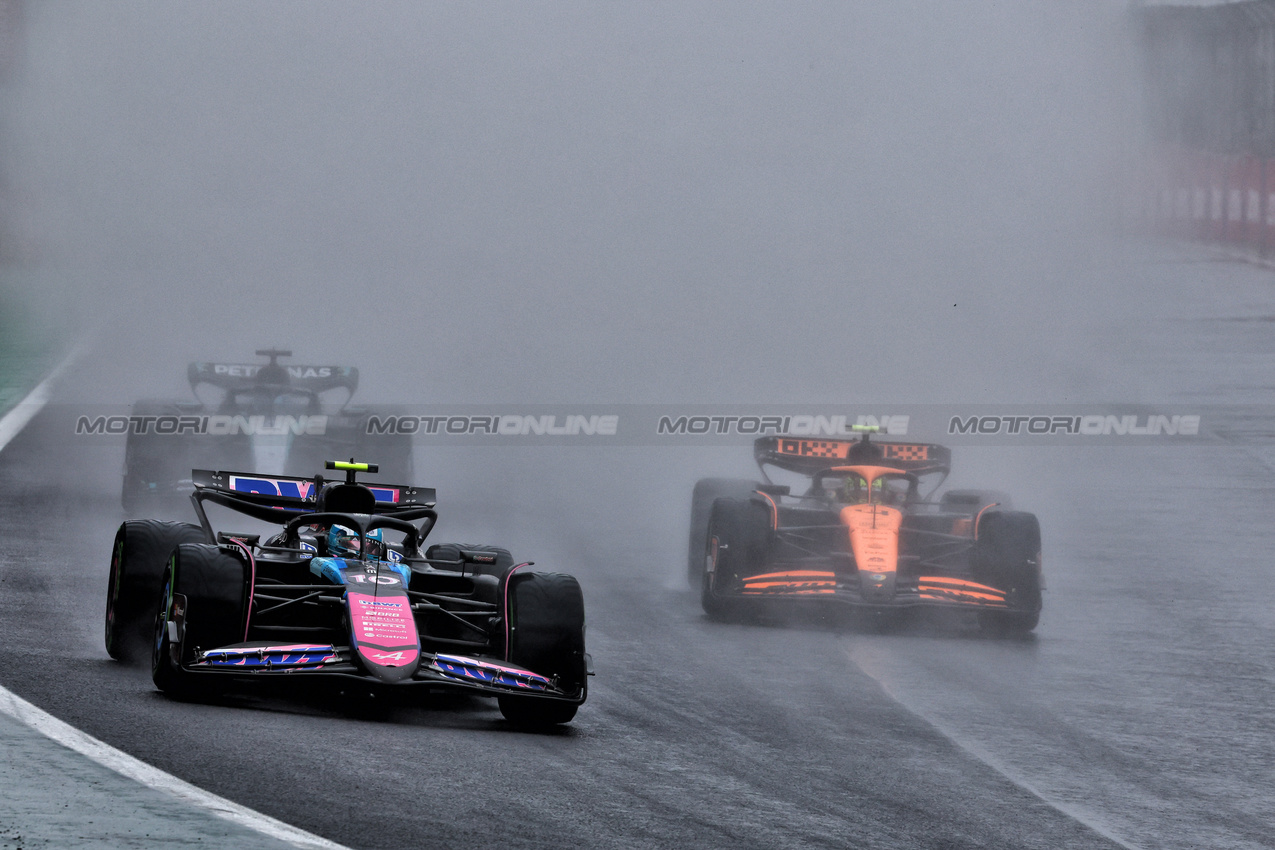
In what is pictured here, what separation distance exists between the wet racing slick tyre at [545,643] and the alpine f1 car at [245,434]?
7.95 meters

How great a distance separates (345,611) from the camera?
26.4ft

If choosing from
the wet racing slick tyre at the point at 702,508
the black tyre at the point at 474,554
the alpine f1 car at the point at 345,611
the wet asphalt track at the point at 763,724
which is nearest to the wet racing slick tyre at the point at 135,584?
the alpine f1 car at the point at 345,611

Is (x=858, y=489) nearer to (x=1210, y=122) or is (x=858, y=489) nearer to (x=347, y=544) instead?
(x=347, y=544)

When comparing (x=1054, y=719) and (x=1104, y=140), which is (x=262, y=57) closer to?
(x=1104, y=140)

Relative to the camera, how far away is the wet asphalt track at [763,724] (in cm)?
629

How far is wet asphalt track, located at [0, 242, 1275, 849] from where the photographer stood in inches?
247

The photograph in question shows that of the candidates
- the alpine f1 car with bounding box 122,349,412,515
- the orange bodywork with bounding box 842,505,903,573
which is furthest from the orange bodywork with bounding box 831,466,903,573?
the alpine f1 car with bounding box 122,349,412,515

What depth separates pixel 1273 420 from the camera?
74.1ft

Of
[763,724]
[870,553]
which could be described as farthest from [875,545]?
[763,724]

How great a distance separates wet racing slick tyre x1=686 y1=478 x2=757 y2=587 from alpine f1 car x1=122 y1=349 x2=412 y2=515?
3.97 meters

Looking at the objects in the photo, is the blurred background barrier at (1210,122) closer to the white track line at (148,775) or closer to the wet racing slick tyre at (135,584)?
the wet racing slick tyre at (135,584)

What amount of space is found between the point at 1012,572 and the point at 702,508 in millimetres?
2873

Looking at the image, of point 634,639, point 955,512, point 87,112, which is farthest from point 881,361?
point 87,112

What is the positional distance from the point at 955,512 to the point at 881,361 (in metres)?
15.5
